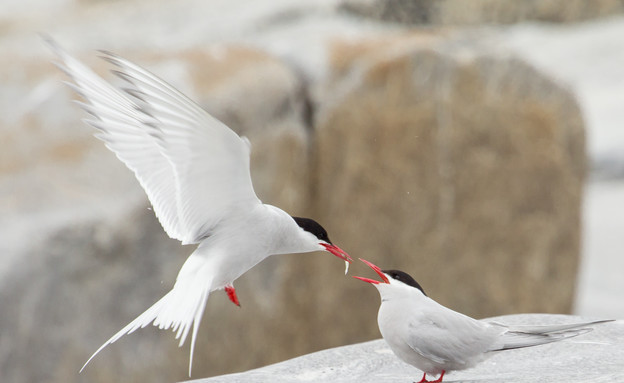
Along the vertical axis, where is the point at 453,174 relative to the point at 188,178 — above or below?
below

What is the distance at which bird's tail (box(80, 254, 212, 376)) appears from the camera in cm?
191

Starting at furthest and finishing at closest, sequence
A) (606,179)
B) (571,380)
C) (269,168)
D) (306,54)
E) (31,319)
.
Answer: (606,179)
(306,54)
(269,168)
(31,319)
(571,380)

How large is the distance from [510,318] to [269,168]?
1368mm

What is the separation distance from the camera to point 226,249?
2162mm

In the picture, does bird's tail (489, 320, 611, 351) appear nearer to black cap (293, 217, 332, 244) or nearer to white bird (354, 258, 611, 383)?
white bird (354, 258, 611, 383)

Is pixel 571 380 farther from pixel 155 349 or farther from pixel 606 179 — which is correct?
pixel 606 179

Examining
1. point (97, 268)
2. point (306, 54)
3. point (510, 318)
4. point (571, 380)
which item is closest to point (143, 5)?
point (306, 54)

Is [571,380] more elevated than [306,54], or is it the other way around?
[306,54]

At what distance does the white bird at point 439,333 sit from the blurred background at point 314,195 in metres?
1.60

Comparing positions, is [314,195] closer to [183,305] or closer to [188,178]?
[188,178]

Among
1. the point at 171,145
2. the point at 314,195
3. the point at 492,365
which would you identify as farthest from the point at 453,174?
the point at 171,145

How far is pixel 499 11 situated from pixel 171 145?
10.5 meters

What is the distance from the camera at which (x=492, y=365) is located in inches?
95.8

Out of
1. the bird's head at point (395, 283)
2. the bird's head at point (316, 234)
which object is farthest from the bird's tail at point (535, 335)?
the bird's head at point (316, 234)
